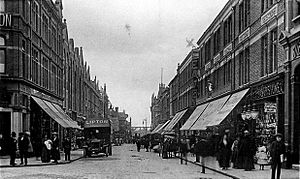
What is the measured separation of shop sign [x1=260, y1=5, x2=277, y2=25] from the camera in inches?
1001

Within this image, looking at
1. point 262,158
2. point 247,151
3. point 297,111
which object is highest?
point 297,111

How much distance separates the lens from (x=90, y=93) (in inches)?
4166

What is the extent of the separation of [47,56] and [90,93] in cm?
6000

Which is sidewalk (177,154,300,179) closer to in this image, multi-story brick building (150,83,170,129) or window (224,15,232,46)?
window (224,15,232,46)

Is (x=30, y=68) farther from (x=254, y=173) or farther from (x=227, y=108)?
(x=254, y=173)

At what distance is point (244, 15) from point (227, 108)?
236 inches

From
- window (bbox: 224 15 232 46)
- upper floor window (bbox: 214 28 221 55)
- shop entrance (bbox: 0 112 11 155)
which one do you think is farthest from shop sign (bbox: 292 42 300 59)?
upper floor window (bbox: 214 28 221 55)

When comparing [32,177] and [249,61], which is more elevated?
[249,61]

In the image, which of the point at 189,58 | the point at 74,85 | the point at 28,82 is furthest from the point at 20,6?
the point at 74,85

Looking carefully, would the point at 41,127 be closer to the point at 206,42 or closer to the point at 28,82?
the point at 28,82

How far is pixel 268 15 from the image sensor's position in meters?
26.6

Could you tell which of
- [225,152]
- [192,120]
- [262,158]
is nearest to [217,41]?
[192,120]

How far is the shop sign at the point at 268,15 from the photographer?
83.5ft

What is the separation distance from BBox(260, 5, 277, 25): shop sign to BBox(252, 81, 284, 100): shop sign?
3.32 metres
